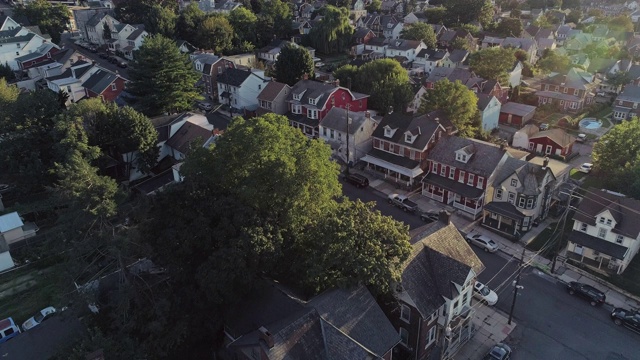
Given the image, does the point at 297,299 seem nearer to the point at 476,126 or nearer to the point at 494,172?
the point at 494,172

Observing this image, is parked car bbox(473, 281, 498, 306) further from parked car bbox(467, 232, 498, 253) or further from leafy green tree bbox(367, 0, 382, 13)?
leafy green tree bbox(367, 0, 382, 13)

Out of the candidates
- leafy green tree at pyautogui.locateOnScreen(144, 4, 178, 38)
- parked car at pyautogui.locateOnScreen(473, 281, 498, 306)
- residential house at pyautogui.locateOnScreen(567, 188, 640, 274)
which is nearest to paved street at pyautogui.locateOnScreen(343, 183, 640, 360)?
parked car at pyautogui.locateOnScreen(473, 281, 498, 306)

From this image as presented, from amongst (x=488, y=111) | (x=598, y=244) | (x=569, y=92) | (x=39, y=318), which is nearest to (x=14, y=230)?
(x=39, y=318)

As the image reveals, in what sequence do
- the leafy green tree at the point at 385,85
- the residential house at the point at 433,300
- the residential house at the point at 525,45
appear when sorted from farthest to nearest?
1. the residential house at the point at 525,45
2. the leafy green tree at the point at 385,85
3. the residential house at the point at 433,300

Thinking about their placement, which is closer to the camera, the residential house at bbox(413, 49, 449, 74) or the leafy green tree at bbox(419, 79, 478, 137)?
the leafy green tree at bbox(419, 79, 478, 137)

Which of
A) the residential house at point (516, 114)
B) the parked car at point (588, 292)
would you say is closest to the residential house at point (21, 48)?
the residential house at point (516, 114)

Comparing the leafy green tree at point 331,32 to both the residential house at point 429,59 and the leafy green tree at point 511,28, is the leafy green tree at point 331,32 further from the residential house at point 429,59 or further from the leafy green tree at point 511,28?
the leafy green tree at point 511,28
